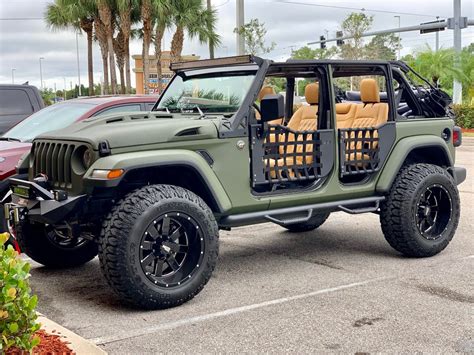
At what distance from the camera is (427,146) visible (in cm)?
701

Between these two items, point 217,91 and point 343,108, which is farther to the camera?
point 343,108

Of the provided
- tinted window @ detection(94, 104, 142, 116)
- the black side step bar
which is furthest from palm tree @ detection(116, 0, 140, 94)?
the black side step bar

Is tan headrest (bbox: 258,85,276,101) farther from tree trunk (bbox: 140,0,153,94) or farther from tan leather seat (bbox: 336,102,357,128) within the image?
tree trunk (bbox: 140,0,153,94)

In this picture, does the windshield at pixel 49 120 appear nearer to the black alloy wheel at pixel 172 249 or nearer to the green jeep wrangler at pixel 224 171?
the green jeep wrangler at pixel 224 171

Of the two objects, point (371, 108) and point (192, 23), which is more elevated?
point (192, 23)

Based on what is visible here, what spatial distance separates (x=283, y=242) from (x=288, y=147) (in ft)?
6.09

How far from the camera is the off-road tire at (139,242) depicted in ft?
16.5

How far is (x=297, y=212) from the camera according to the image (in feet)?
20.4

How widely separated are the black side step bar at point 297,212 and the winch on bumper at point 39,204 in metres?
1.32

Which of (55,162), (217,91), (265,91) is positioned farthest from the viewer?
(265,91)

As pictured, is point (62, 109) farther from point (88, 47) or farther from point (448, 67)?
point (88, 47)

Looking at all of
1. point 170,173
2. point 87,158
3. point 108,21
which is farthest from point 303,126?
point 108,21

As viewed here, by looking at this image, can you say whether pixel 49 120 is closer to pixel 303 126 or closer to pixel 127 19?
pixel 303 126

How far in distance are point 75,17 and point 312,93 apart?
2948 cm
